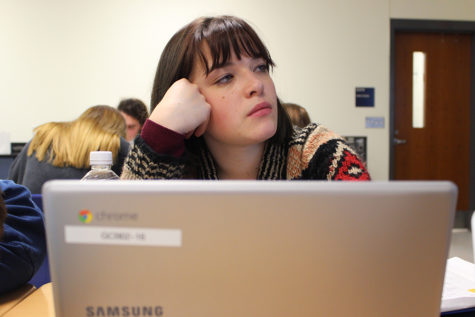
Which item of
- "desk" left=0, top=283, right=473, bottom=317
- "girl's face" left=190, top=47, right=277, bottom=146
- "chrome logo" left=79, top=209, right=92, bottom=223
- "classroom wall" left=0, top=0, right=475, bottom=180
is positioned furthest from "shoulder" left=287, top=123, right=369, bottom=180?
"classroom wall" left=0, top=0, right=475, bottom=180

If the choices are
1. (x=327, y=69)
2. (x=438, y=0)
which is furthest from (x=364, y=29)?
(x=438, y=0)

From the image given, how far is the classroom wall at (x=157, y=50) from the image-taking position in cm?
328

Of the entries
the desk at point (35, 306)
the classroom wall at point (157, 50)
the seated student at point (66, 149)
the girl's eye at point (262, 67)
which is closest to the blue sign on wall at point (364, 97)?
the classroom wall at point (157, 50)

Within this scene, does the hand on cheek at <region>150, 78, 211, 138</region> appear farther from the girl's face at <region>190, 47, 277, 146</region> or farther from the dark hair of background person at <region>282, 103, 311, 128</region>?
the dark hair of background person at <region>282, 103, 311, 128</region>

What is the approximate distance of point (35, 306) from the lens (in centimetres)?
60

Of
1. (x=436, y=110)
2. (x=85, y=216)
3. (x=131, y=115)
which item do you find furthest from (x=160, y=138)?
(x=436, y=110)

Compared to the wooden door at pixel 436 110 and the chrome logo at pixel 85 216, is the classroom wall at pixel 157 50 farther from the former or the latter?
the chrome logo at pixel 85 216

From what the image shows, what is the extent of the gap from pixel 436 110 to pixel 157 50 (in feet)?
9.56

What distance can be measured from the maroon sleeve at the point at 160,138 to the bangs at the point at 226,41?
7.2 inches

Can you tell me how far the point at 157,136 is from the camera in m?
0.84

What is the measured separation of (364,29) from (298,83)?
835mm

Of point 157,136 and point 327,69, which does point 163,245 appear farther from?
point 327,69

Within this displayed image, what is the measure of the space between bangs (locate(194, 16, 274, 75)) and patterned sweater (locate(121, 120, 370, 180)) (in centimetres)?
22

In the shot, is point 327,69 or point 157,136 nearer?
point 157,136
